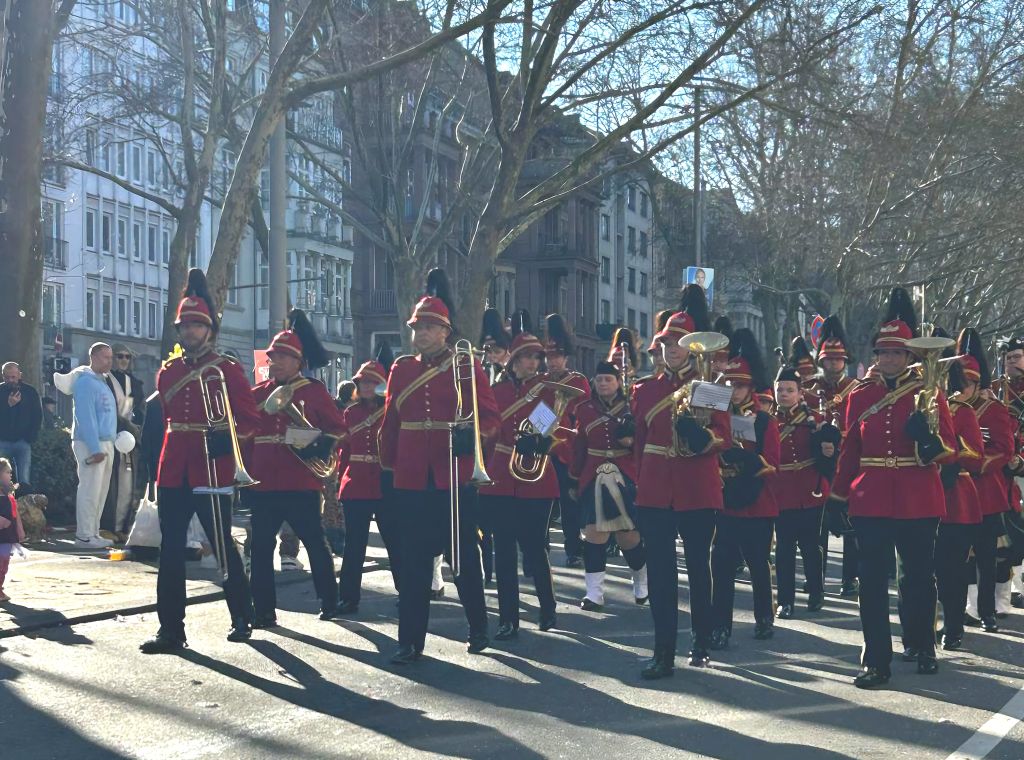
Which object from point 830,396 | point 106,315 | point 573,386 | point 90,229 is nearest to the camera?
point 573,386

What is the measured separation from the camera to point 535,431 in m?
11.7

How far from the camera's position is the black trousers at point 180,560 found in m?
10.1

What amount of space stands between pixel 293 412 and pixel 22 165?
8.56 m

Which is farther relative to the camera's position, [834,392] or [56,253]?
[56,253]

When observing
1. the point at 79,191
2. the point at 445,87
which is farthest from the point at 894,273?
the point at 79,191

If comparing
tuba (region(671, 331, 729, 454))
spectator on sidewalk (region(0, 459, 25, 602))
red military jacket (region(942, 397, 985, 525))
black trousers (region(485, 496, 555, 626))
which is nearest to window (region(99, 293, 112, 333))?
spectator on sidewalk (region(0, 459, 25, 602))

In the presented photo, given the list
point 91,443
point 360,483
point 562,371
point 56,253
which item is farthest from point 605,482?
point 56,253

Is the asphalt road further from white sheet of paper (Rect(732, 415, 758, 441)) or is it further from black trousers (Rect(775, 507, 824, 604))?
white sheet of paper (Rect(732, 415, 758, 441))

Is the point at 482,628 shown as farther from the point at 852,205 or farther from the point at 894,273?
the point at 894,273

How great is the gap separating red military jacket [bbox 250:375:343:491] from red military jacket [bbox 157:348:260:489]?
0.67 metres

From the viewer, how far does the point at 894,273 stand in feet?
157

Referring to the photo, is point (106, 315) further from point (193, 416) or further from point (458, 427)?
point (458, 427)

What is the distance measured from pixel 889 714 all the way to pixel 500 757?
7.40 ft

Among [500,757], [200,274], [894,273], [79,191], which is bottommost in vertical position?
[500,757]
